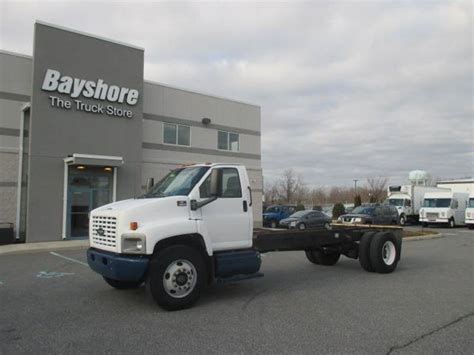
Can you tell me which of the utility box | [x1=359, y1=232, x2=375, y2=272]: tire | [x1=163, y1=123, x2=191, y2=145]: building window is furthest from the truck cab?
[x1=163, y1=123, x2=191, y2=145]: building window

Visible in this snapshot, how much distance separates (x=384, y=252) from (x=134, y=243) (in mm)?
7170

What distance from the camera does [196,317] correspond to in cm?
696

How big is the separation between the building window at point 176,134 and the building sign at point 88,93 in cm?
339

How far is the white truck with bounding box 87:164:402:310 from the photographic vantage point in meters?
7.19

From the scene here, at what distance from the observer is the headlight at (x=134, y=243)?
712cm

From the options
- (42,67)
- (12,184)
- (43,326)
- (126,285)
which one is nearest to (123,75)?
(42,67)

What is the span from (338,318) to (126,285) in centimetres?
414

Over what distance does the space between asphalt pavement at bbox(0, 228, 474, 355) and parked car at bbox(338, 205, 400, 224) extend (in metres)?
19.4

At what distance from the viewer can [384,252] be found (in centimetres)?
1173

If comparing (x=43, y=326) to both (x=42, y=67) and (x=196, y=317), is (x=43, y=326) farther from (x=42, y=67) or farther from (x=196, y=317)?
(x=42, y=67)

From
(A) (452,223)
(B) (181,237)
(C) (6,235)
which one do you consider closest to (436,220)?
(A) (452,223)

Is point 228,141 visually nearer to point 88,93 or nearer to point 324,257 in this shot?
point 88,93

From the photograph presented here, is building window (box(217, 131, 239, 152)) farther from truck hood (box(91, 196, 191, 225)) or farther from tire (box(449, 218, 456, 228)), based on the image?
truck hood (box(91, 196, 191, 225))

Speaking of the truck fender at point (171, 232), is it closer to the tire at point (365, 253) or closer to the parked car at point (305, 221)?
the tire at point (365, 253)
